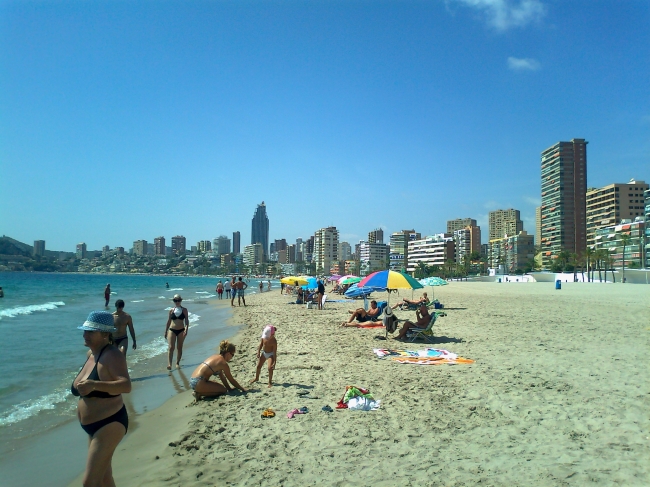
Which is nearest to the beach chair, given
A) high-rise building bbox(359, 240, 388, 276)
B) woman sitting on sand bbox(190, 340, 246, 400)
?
woman sitting on sand bbox(190, 340, 246, 400)

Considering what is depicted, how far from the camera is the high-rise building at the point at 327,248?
600 ft

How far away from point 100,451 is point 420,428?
3427 millimetres

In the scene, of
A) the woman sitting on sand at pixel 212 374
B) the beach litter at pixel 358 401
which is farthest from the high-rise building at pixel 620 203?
the woman sitting on sand at pixel 212 374

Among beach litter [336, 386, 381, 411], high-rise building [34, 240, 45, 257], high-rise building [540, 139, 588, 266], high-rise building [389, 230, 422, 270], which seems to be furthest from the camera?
high-rise building [389, 230, 422, 270]

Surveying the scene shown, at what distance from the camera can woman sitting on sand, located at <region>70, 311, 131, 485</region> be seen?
2912 millimetres

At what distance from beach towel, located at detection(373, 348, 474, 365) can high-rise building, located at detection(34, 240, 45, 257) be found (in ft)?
440

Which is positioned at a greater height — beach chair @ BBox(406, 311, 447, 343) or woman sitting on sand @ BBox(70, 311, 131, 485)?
woman sitting on sand @ BBox(70, 311, 131, 485)

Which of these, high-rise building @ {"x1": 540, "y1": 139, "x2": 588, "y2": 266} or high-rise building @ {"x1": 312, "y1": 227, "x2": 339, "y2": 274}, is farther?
high-rise building @ {"x1": 312, "y1": 227, "x2": 339, "y2": 274}

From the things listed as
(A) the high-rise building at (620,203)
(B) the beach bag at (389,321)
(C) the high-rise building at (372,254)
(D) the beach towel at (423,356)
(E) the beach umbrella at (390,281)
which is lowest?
(D) the beach towel at (423,356)

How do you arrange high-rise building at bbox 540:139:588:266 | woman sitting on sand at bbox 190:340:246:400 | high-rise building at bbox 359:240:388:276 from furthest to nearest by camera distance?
high-rise building at bbox 359:240:388:276, high-rise building at bbox 540:139:588:266, woman sitting on sand at bbox 190:340:246:400

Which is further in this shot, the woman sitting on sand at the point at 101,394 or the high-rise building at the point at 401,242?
the high-rise building at the point at 401,242

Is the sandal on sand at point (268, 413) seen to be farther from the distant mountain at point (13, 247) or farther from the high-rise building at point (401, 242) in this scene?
the high-rise building at point (401, 242)

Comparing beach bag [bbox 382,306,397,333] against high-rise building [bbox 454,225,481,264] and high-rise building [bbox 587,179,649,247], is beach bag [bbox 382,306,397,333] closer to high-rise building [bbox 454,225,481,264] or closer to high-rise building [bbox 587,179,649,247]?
high-rise building [bbox 587,179,649,247]

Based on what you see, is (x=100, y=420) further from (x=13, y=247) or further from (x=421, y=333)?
(x=13, y=247)
